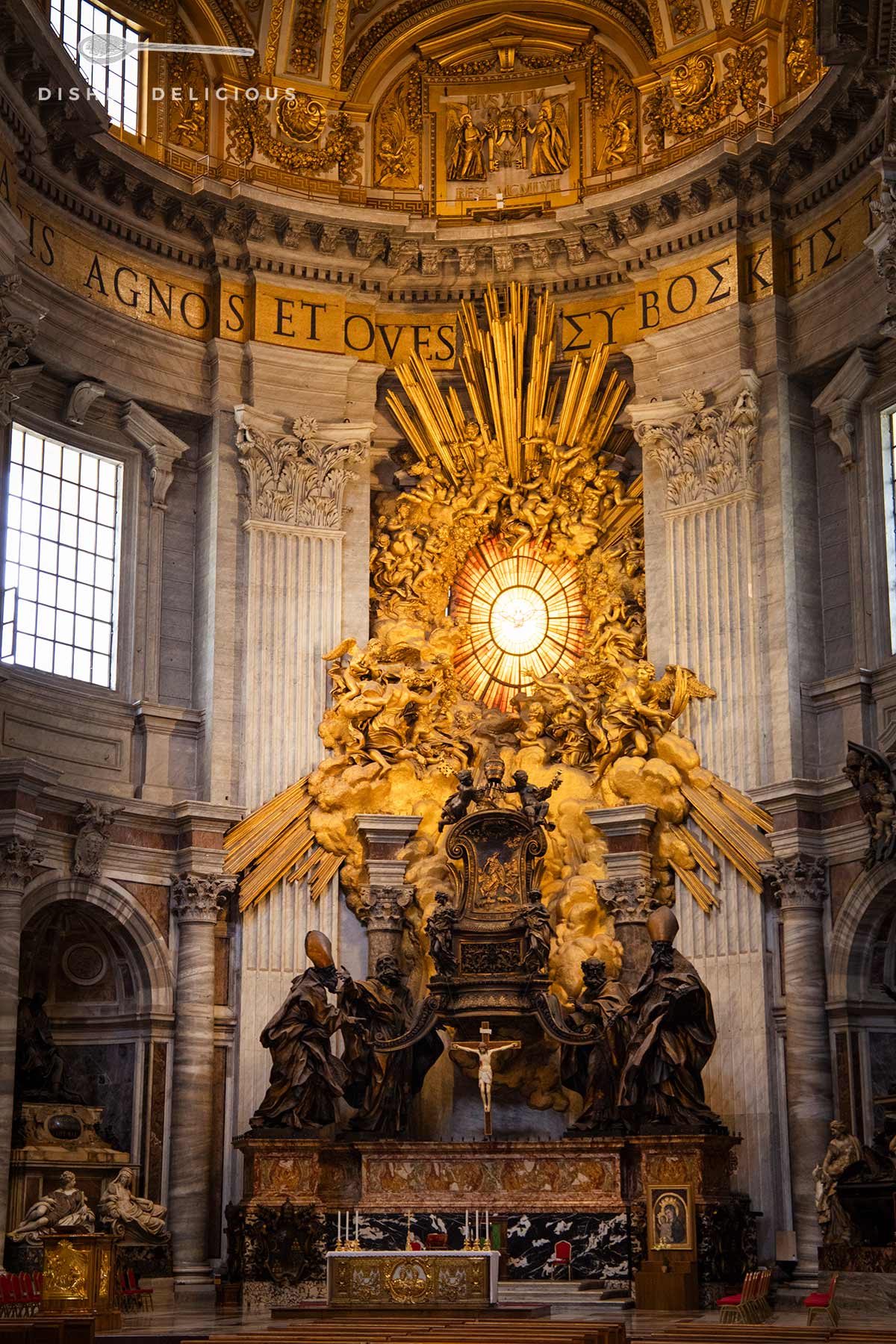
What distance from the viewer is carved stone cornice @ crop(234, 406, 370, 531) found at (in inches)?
971

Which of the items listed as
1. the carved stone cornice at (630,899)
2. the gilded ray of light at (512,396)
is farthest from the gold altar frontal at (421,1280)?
the gilded ray of light at (512,396)

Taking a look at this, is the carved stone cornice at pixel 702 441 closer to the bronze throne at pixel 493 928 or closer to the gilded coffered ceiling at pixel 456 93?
the gilded coffered ceiling at pixel 456 93

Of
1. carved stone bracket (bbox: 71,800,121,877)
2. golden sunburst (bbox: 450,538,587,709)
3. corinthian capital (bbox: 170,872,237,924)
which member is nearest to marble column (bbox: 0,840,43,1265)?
carved stone bracket (bbox: 71,800,121,877)

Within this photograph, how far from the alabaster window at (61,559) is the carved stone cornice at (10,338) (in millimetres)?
1062

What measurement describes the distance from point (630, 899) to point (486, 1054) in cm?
267

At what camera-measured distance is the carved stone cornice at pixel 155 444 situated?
2434 centimetres

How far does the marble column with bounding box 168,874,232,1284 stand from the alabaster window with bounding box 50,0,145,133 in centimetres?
967

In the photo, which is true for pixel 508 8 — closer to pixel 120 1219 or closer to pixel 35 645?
pixel 35 645

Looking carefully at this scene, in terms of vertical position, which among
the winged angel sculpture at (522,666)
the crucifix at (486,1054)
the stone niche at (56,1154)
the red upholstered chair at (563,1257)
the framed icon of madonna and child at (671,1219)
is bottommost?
the red upholstered chair at (563,1257)

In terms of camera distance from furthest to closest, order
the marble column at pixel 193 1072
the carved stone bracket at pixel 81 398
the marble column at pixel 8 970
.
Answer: the carved stone bracket at pixel 81 398 → the marble column at pixel 193 1072 → the marble column at pixel 8 970

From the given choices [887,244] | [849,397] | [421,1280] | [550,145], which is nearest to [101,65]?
[550,145]

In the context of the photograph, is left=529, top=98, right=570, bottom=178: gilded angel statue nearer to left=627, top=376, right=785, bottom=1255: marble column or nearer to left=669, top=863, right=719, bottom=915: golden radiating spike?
left=627, top=376, right=785, bottom=1255: marble column

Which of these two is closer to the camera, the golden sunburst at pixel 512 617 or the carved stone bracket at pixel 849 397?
the carved stone bracket at pixel 849 397

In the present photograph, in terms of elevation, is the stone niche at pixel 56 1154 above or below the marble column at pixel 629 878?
below
